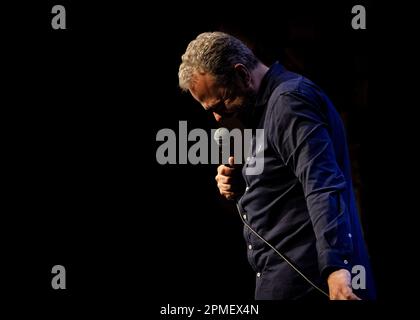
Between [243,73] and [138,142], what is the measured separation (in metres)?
1.12

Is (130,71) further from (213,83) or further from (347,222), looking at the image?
(347,222)

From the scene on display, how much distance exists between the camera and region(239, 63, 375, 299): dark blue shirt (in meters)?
1.28

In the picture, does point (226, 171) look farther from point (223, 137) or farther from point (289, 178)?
point (289, 178)

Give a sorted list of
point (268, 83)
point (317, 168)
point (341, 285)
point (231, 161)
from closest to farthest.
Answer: point (341, 285) → point (317, 168) → point (268, 83) → point (231, 161)

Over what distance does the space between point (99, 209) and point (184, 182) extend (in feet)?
1.57

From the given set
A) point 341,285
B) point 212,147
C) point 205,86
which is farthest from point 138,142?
point 341,285

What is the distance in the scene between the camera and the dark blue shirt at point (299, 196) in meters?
1.28

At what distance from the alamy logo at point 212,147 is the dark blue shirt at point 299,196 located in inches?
1.1

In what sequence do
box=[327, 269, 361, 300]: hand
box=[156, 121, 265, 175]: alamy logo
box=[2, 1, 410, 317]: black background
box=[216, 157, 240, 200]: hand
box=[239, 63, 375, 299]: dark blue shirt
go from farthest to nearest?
box=[2, 1, 410, 317]: black background, box=[216, 157, 240, 200]: hand, box=[156, 121, 265, 175]: alamy logo, box=[239, 63, 375, 299]: dark blue shirt, box=[327, 269, 361, 300]: hand

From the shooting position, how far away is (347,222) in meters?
1.27

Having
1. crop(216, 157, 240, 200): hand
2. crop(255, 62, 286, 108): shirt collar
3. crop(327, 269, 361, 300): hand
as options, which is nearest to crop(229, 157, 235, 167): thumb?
crop(216, 157, 240, 200): hand

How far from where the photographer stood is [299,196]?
4.88ft

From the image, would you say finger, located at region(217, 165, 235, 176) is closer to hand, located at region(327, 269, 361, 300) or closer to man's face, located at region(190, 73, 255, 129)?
man's face, located at region(190, 73, 255, 129)

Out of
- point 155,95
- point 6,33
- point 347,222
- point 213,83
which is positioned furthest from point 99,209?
point 347,222
